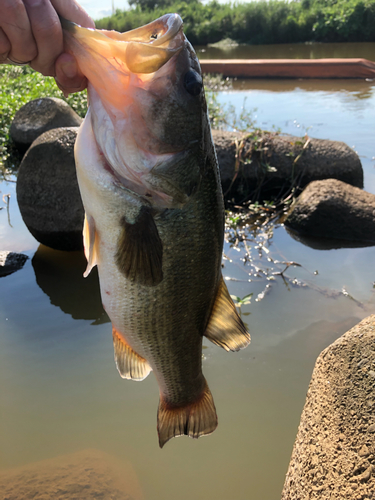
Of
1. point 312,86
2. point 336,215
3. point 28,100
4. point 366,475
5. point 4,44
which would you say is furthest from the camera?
point 312,86

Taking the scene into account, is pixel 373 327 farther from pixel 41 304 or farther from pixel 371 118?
pixel 371 118

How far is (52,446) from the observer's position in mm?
3047

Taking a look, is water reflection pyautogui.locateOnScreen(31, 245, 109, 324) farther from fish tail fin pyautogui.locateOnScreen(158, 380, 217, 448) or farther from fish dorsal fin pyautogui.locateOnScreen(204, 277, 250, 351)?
fish dorsal fin pyautogui.locateOnScreen(204, 277, 250, 351)

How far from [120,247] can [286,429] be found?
2.08m

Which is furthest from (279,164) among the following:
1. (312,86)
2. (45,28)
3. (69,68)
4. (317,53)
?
(317,53)

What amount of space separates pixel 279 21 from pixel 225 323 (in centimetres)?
3560

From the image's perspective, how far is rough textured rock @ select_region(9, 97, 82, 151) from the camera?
788 centimetres

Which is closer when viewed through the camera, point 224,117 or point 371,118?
point 224,117

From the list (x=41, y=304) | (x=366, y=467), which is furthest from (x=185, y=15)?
(x=366, y=467)

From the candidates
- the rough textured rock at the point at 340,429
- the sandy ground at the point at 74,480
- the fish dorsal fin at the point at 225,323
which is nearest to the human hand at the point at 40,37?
the fish dorsal fin at the point at 225,323

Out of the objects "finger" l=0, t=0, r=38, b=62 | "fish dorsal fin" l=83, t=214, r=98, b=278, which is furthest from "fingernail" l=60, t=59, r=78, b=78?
"fish dorsal fin" l=83, t=214, r=98, b=278

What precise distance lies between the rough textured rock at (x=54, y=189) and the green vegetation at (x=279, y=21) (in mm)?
27349

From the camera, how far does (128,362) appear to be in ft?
6.90

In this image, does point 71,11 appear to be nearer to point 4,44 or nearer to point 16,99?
point 4,44
